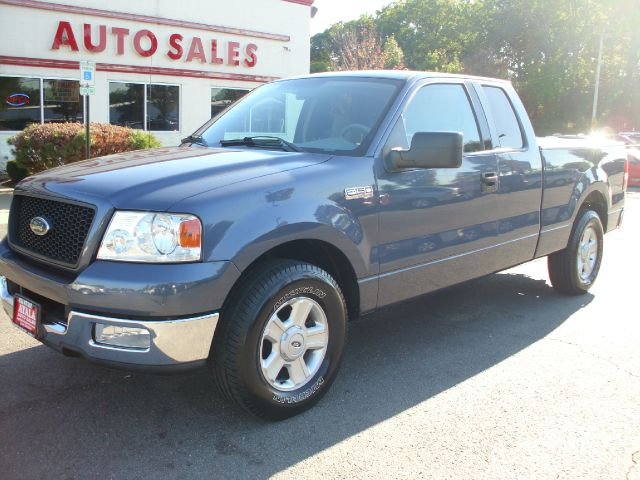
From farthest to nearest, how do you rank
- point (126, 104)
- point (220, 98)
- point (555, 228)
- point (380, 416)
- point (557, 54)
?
point (557, 54), point (220, 98), point (126, 104), point (555, 228), point (380, 416)

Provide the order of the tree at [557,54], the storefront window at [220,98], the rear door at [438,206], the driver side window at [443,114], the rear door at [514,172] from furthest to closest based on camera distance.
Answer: the tree at [557,54]
the storefront window at [220,98]
the rear door at [514,172]
the driver side window at [443,114]
the rear door at [438,206]

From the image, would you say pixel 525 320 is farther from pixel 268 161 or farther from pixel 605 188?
pixel 268 161

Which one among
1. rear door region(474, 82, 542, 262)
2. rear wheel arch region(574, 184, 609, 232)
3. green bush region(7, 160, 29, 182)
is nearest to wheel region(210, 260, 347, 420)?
rear door region(474, 82, 542, 262)

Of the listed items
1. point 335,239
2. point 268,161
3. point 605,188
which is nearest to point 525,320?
point 605,188

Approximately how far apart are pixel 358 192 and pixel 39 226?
1.69 metres

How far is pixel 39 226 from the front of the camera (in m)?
3.29

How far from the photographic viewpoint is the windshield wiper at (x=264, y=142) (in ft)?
13.1

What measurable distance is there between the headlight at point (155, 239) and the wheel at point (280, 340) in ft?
1.27

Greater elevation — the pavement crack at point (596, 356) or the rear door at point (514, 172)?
the rear door at point (514, 172)

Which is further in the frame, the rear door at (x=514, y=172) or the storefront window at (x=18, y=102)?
the storefront window at (x=18, y=102)

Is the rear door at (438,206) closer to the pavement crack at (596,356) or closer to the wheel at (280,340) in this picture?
the wheel at (280,340)

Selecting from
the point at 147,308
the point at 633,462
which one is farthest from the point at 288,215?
the point at 633,462

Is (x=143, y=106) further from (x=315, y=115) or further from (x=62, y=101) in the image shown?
(x=315, y=115)

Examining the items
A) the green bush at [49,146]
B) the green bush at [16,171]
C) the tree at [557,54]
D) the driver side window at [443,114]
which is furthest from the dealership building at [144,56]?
the tree at [557,54]
